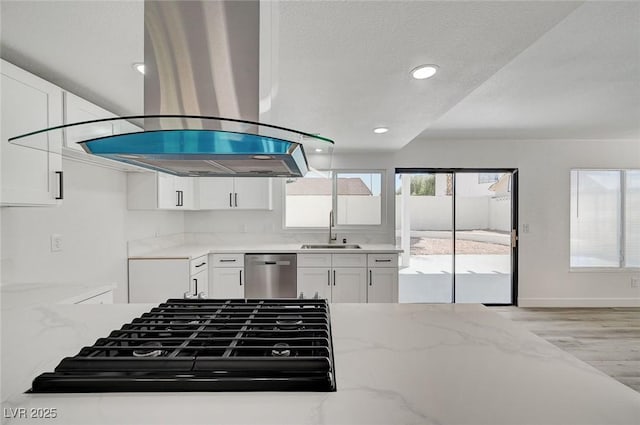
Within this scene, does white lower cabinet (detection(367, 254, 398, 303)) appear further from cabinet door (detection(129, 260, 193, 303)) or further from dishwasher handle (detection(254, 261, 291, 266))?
cabinet door (detection(129, 260, 193, 303))

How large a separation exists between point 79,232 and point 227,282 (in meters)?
1.60

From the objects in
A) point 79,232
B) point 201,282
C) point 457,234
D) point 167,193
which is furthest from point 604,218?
point 79,232

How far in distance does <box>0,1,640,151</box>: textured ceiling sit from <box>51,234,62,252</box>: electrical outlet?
101 centimetres

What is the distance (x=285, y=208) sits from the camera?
15.6 ft

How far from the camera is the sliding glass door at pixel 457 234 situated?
496cm

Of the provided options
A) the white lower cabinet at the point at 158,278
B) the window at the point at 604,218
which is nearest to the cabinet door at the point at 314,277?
the white lower cabinet at the point at 158,278

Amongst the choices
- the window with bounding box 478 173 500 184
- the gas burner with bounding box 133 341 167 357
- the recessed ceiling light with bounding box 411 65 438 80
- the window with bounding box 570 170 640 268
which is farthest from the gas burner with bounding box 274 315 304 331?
the window with bounding box 570 170 640 268

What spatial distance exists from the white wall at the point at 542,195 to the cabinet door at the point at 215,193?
7.75 ft

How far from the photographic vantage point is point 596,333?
3842 millimetres

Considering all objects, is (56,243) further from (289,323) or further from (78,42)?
(289,323)

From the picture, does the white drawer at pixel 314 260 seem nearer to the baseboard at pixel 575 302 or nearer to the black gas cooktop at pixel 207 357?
the black gas cooktop at pixel 207 357

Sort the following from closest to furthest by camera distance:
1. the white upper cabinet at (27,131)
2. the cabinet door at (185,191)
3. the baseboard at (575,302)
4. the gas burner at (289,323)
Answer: the gas burner at (289,323) < the white upper cabinet at (27,131) < the cabinet door at (185,191) < the baseboard at (575,302)

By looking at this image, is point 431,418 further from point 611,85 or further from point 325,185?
point 325,185

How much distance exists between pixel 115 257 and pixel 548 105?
427 cm
